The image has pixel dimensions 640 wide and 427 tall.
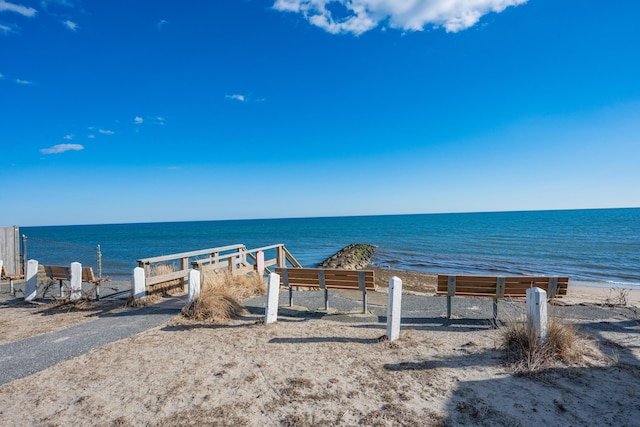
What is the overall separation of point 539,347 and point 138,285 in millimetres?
7337

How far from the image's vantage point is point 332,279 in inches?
292

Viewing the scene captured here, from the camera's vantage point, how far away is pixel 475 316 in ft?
24.1

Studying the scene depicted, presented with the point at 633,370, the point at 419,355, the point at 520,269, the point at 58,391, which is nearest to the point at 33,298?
the point at 58,391

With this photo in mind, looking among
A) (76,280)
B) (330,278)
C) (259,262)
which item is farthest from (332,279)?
Result: (76,280)

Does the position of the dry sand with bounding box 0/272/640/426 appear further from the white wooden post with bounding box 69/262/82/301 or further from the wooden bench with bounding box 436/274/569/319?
the white wooden post with bounding box 69/262/82/301

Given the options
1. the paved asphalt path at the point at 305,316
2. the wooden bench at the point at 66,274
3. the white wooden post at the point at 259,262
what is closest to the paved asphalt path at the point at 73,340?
the paved asphalt path at the point at 305,316

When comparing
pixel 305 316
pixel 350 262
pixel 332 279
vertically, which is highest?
pixel 332 279

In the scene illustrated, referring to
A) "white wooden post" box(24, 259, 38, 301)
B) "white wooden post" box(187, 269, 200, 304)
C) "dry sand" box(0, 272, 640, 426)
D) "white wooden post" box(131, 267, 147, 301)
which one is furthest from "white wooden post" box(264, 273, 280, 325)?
"white wooden post" box(24, 259, 38, 301)

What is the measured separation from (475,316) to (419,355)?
2904 mm

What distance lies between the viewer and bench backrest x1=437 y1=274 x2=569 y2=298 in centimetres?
666

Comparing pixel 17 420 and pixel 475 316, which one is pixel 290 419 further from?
pixel 475 316

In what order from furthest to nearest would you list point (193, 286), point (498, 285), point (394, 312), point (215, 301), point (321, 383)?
point (193, 286)
point (215, 301)
point (498, 285)
point (394, 312)
point (321, 383)

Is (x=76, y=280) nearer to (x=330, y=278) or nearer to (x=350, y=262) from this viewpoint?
(x=330, y=278)

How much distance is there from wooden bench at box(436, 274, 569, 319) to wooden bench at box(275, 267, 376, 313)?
134 centimetres
